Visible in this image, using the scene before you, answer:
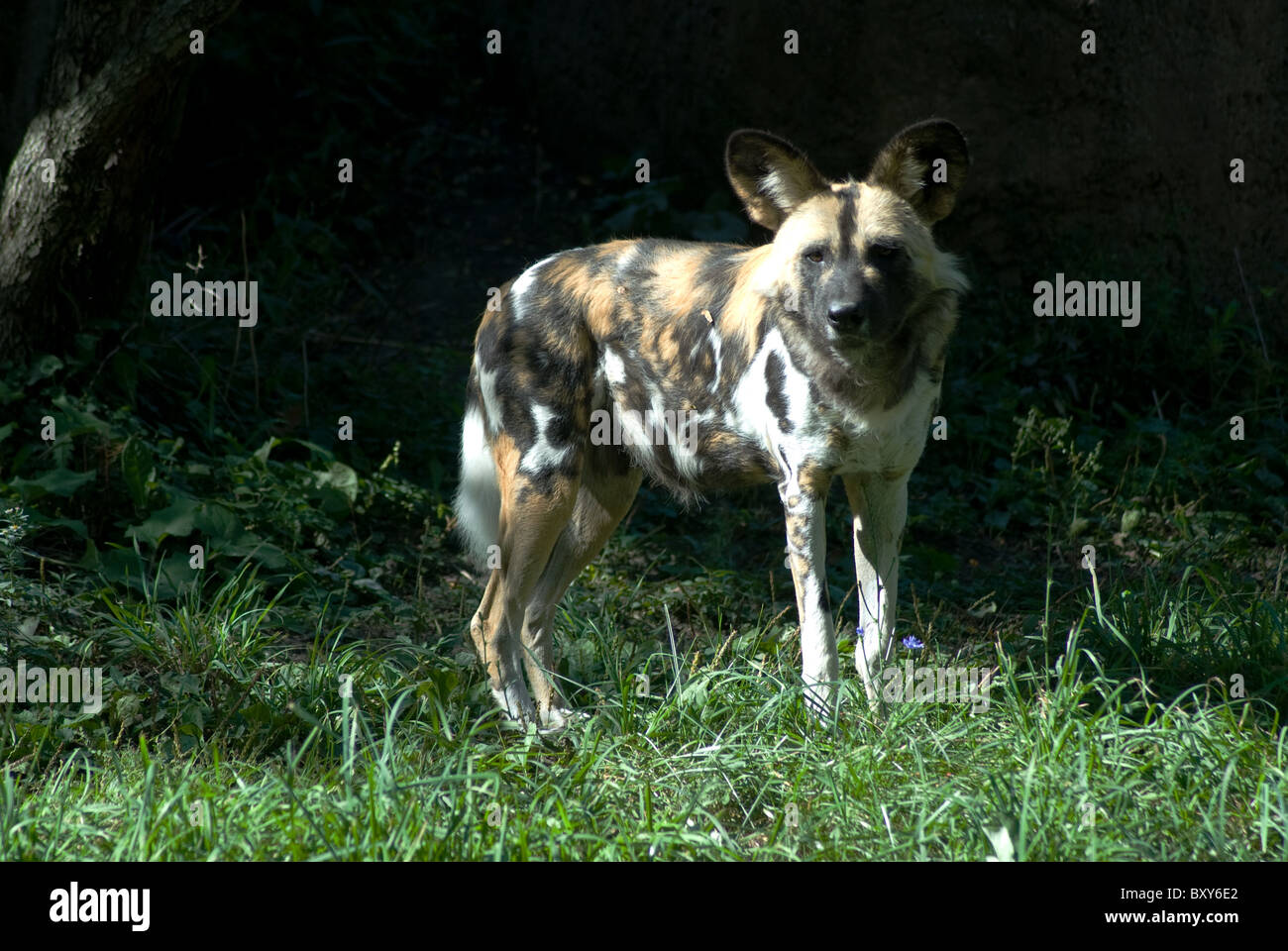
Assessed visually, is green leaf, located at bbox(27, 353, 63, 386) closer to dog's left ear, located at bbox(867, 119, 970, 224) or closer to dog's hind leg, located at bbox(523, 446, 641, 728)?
dog's hind leg, located at bbox(523, 446, 641, 728)

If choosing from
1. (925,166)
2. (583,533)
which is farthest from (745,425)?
(925,166)

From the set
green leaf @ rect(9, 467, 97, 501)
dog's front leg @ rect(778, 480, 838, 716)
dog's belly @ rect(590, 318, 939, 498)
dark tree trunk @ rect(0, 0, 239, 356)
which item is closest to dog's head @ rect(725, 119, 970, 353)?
dog's belly @ rect(590, 318, 939, 498)

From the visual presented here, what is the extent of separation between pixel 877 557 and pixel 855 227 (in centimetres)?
86

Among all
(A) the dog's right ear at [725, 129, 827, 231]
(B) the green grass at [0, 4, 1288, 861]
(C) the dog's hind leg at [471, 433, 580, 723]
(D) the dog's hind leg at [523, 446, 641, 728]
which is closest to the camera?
(B) the green grass at [0, 4, 1288, 861]

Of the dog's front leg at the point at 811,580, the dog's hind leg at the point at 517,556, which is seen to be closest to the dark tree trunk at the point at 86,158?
the dog's hind leg at the point at 517,556

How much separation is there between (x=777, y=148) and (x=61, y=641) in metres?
2.35

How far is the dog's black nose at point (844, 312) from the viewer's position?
3.15 metres

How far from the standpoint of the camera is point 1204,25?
5.80m

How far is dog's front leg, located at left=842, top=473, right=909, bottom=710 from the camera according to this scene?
11.5 feet

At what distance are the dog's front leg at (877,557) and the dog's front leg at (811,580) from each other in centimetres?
14

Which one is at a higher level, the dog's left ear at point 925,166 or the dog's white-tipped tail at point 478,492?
the dog's left ear at point 925,166

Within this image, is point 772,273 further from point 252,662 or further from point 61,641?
point 61,641

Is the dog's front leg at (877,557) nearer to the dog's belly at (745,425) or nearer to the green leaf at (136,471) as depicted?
the dog's belly at (745,425)

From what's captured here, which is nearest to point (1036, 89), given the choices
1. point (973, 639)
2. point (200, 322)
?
point (973, 639)
